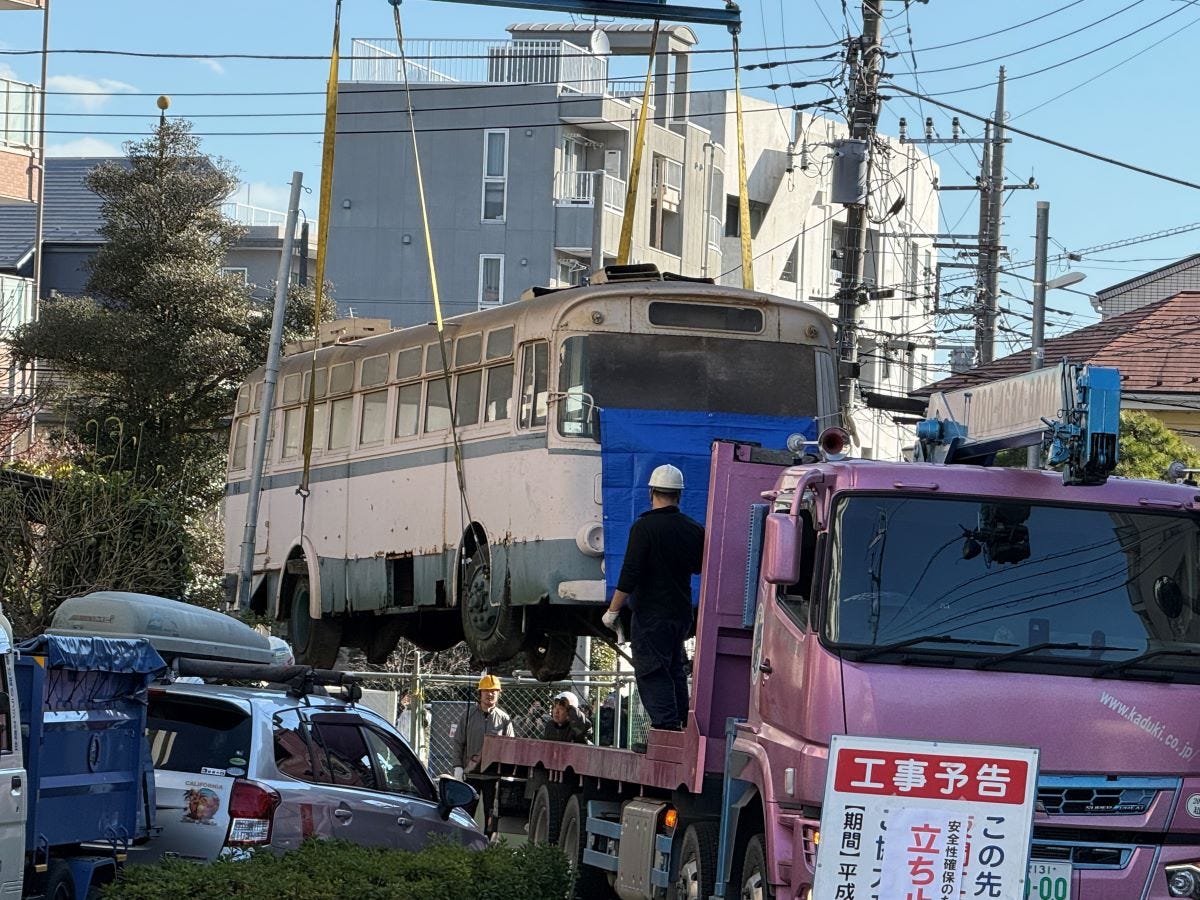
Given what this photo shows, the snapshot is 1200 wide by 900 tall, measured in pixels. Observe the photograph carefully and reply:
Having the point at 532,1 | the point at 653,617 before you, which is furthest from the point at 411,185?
the point at 653,617

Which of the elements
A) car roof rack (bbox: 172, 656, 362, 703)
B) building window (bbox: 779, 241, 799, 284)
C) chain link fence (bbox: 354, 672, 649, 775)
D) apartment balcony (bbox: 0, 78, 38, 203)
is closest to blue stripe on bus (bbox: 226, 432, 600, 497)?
chain link fence (bbox: 354, 672, 649, 775)

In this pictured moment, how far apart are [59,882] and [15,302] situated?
29.8 metres

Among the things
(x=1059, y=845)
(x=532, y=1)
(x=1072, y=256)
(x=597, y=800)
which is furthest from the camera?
(x=1072, y=256)

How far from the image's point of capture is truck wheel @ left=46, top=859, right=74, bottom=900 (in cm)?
992

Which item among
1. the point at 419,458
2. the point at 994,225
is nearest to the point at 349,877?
the point at 419,458

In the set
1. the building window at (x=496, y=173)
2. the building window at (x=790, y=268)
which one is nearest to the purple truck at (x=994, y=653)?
the building window at (x=496, y=173)

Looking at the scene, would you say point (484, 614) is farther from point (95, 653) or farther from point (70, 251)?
point (70, 251)

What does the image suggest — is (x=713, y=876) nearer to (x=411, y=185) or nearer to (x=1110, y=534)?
(x=1110, y=534)

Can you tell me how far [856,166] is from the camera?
28594mm

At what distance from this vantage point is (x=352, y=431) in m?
22.0

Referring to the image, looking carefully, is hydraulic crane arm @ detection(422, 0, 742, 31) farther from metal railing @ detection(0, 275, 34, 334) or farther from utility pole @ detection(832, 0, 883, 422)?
metal railing @ detection(0, 275, 34, 334)

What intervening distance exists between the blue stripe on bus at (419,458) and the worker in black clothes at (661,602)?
14.9 ft

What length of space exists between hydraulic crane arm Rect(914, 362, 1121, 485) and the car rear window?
12.9ft

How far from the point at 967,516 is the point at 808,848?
172cm
